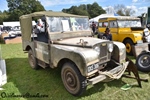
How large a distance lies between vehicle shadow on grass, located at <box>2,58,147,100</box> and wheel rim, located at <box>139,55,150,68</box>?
1298 millimetres

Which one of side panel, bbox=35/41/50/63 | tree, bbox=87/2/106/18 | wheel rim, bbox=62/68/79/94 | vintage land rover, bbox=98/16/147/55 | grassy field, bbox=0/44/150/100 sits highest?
tree, bbox=87/2/106/18

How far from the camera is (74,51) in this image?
3.31 m

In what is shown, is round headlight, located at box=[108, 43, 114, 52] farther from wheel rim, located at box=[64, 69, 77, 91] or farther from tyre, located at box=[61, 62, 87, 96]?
wheel rim, located at box=[64, 69, 77, 91]

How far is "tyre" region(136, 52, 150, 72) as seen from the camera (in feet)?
16.5

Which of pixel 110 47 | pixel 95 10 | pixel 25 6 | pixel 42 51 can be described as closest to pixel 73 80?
pixel 110 47

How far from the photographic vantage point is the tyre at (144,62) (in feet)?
16.5

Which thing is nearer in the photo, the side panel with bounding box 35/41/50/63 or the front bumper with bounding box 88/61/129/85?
the front bumper with bounding box 88/61/129/85

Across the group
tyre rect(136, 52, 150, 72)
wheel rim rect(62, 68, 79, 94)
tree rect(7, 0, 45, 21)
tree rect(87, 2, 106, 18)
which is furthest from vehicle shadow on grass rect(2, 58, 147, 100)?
tree rect(87, 2, 106, 18)

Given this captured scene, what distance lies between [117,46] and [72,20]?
5.20 ft

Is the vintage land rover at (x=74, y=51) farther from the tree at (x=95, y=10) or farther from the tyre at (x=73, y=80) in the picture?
the tree at (x=95, y=10)

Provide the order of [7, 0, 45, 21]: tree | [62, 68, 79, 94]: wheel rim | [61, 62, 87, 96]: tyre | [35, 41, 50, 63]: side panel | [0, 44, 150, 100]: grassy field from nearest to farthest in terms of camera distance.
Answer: [61, 62, 87, 96]: tyre, [62, 68, 79, 94]: wheel rim, [0, 44, 150, 100]: grassy field, [35, 41, 50, 63]: side panel, [7, 0, 45, 21]: tree

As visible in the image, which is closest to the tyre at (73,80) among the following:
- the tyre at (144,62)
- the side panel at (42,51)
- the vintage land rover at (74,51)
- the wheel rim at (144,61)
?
the vintage land rover at (74,51)

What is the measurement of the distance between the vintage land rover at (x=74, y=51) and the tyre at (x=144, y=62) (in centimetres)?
129

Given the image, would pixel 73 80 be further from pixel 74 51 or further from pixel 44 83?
pixel 44 83
